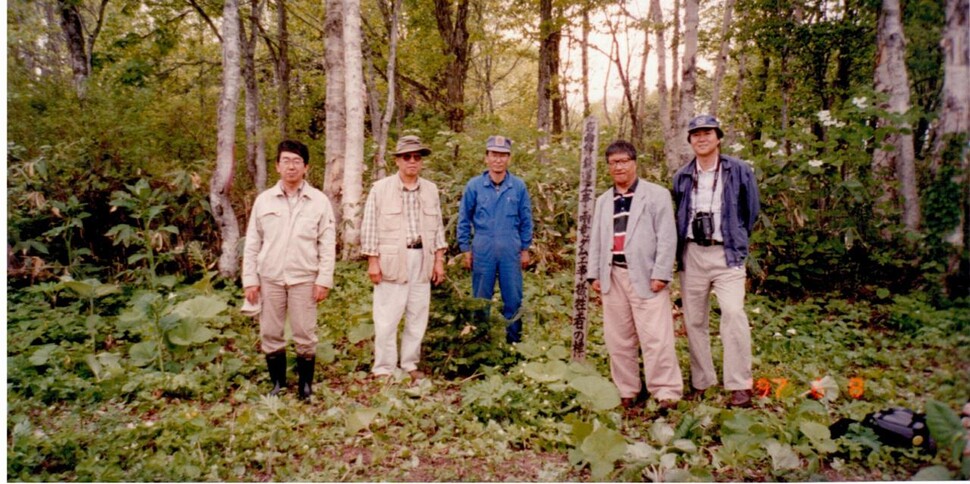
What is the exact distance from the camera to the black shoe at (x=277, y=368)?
371cm

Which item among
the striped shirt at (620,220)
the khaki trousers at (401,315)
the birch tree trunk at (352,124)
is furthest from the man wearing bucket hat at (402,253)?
the birch tree trunk at (352,124)

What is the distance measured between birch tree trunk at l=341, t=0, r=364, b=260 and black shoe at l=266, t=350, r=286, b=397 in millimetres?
2990

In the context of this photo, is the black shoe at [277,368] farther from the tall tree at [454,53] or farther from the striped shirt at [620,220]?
the tall tree at [454,53]

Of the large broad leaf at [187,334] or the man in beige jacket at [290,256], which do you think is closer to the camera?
the man in beige jacket at [290,256]

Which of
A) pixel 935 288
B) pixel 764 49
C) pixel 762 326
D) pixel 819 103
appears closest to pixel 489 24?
pixel 764 49

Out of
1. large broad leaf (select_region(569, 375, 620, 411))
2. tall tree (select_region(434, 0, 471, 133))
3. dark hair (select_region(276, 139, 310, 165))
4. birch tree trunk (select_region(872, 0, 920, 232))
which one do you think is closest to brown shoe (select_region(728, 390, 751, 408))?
large broad leaf (select_region(569, 375, 620, 411))

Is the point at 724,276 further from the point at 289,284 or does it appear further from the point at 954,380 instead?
the point at 289,284

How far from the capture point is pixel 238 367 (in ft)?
13.2

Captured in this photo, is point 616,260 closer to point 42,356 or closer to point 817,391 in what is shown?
point 817,391

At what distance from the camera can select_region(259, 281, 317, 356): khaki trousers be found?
358cm

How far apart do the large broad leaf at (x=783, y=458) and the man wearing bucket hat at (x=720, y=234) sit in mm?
666

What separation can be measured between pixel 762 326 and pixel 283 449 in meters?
4.23

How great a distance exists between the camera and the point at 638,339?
3660 mm

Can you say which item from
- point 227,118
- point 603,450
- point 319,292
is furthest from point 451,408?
point 227,118
